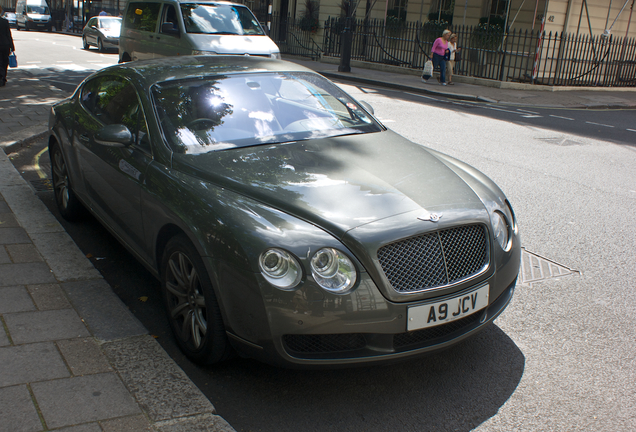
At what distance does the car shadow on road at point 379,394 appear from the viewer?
275 cm

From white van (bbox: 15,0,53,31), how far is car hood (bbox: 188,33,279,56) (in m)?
35.7

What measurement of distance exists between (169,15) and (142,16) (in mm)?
1202

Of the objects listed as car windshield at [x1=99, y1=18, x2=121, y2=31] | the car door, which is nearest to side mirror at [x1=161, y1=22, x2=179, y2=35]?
the car door

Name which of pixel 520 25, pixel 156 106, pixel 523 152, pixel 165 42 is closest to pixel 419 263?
pixel 156 106

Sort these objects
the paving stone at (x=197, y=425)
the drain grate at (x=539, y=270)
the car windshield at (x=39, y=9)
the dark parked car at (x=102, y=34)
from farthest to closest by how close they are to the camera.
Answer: the car windshield at (x=39, y=9)
the dark parked car at (x=102, y=34)
the drain grate at (x=539, y=270)
the paving stone at (x=197, y=425)

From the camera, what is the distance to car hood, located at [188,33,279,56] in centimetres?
1171

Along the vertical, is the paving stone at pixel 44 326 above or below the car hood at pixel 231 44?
below

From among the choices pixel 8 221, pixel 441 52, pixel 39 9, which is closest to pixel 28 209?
pixel 8 221

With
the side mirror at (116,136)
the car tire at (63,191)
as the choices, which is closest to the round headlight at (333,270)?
the side mirror at (116,136)

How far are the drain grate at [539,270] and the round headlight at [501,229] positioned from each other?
1164 millimetres

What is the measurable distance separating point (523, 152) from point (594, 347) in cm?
578

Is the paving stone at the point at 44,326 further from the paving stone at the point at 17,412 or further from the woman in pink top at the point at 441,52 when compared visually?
the woman in pink top at the point at 441,52

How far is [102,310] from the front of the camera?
3553 millimetres

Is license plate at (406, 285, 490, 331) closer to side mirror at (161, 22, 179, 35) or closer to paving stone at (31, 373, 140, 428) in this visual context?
paving stone at (31, 373, 140, 428)
